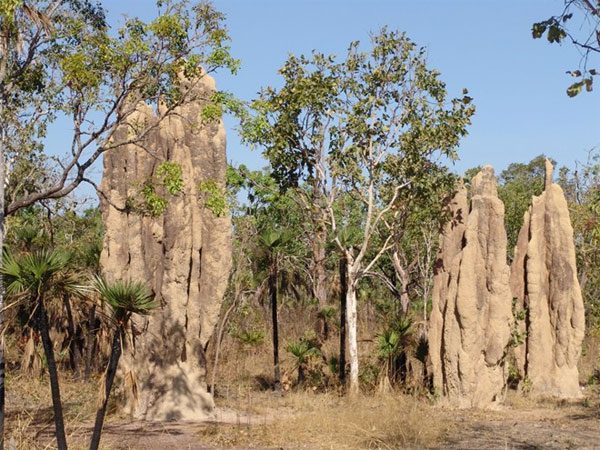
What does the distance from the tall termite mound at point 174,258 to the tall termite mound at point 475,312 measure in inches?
211

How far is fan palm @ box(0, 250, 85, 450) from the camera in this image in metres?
10.3

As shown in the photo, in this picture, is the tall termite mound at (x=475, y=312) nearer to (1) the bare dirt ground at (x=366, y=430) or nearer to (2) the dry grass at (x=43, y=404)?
(1) the bare dirt ground at (x=366, y=430)

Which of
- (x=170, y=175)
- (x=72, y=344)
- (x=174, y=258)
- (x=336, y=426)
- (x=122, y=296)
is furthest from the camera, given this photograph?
(x=72, y=344)

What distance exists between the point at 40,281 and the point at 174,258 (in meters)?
8.27

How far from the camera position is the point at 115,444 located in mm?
14617

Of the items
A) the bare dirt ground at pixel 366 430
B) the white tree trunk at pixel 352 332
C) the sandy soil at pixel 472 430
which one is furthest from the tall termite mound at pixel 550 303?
the white tree trunk at pixel 352 332

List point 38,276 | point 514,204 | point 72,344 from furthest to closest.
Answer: point 514,204
point 72,344
point 38,276

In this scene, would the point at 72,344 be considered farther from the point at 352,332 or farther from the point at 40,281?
the point at 40,281

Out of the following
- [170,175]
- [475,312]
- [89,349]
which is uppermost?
[170,175]

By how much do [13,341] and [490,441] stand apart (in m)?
16.0

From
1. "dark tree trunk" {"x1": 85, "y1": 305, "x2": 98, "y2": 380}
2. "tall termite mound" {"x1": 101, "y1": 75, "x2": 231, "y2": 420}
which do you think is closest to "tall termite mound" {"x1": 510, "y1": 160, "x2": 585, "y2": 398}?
"tall termite mound" {"x1": 101, "y1": 75, "x2": 231, "y2": 420}

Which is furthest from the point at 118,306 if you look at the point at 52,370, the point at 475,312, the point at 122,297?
the point at 475,312

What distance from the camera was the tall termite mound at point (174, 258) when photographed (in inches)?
719

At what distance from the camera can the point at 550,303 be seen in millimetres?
22922
